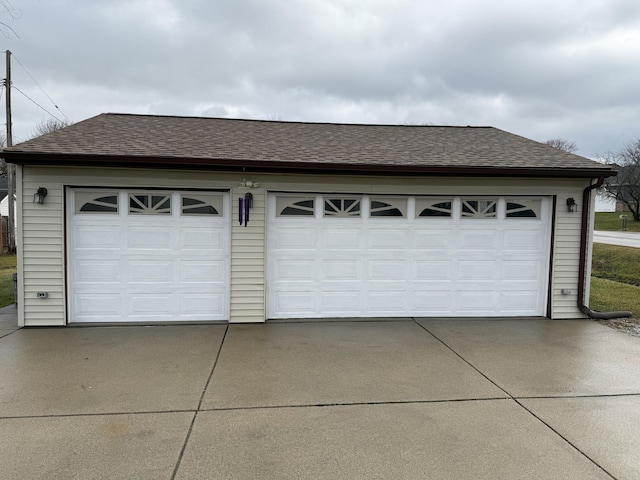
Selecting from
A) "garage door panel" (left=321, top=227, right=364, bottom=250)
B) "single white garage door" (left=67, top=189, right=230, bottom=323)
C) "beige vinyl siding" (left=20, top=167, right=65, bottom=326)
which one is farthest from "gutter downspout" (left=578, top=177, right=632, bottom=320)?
"beige vinyl siding" (left=20, top=167, right=65, bottom=326)

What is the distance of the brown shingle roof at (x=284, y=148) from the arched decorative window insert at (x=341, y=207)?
623 mm

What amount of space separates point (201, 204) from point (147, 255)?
46.7 inches

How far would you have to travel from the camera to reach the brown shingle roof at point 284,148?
6.29 metres

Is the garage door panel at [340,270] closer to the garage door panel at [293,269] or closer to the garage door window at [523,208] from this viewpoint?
the garage door panel at [293,269]

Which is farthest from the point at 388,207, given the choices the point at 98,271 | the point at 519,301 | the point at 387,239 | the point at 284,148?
the point at 98,271

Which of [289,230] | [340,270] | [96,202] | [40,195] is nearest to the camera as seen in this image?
[40,195]

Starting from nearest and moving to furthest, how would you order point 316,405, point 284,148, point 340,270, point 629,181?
point 316,405
point 340,270
point 284,148
point 629,181

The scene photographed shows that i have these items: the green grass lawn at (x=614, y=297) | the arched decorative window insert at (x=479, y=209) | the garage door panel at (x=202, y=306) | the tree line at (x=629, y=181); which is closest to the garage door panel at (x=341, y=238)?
the arched decorative window insert at (x=479, y=209)

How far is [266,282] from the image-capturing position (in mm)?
6930

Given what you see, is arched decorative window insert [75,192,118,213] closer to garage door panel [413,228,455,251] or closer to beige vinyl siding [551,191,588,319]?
garage door panel [413,228,455,251]

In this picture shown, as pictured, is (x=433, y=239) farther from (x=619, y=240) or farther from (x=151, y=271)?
(x=619, y=240)

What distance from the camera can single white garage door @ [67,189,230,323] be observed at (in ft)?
21.6

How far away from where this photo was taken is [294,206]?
22.9 feet

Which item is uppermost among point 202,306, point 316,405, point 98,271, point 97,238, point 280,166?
point 280,166
